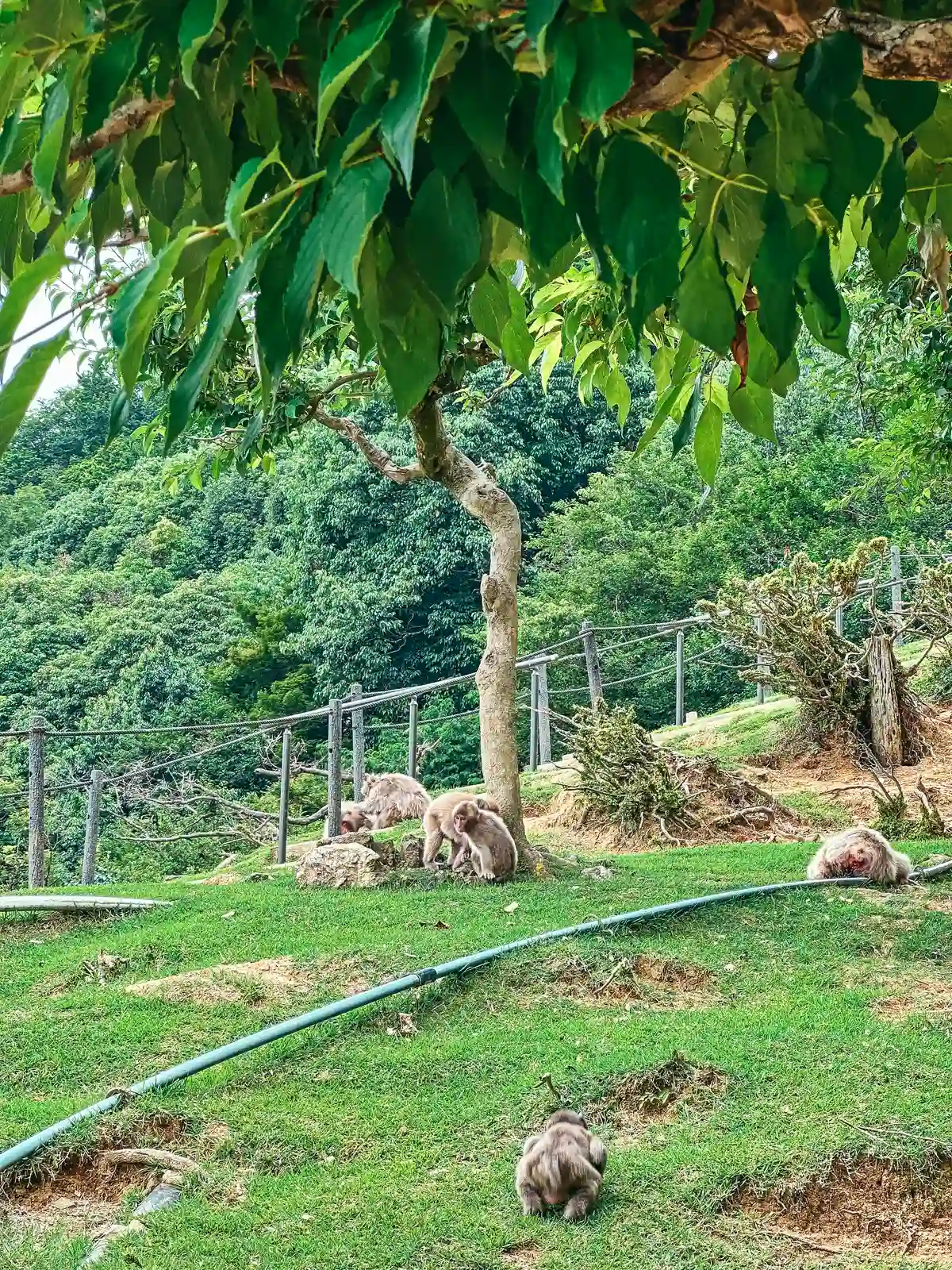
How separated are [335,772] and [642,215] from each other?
9.46 m

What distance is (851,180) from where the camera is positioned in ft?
4.46

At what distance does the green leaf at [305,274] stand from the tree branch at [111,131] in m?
0.41

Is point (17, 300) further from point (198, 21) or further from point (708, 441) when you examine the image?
point (708, 441)

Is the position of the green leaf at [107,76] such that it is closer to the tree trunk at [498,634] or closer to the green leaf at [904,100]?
the green leaf at [904,100]

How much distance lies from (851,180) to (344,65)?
1.89 feet

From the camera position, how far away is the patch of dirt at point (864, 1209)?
3580 millimetres

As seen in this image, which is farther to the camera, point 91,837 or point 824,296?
point 91,837

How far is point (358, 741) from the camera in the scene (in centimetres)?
1259

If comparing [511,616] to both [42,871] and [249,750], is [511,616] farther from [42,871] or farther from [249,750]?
[249,750]

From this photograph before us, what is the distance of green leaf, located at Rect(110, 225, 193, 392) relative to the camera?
107 centimetres

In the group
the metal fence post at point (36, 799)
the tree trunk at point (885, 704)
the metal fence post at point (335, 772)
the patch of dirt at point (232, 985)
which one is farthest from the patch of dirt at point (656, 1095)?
the tree trunk at point (885, 704)

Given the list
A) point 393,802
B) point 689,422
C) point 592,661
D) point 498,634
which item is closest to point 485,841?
point 498,634

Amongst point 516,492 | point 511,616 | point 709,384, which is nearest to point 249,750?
point 516,492

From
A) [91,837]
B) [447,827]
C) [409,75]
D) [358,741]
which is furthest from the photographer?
[358,741]
